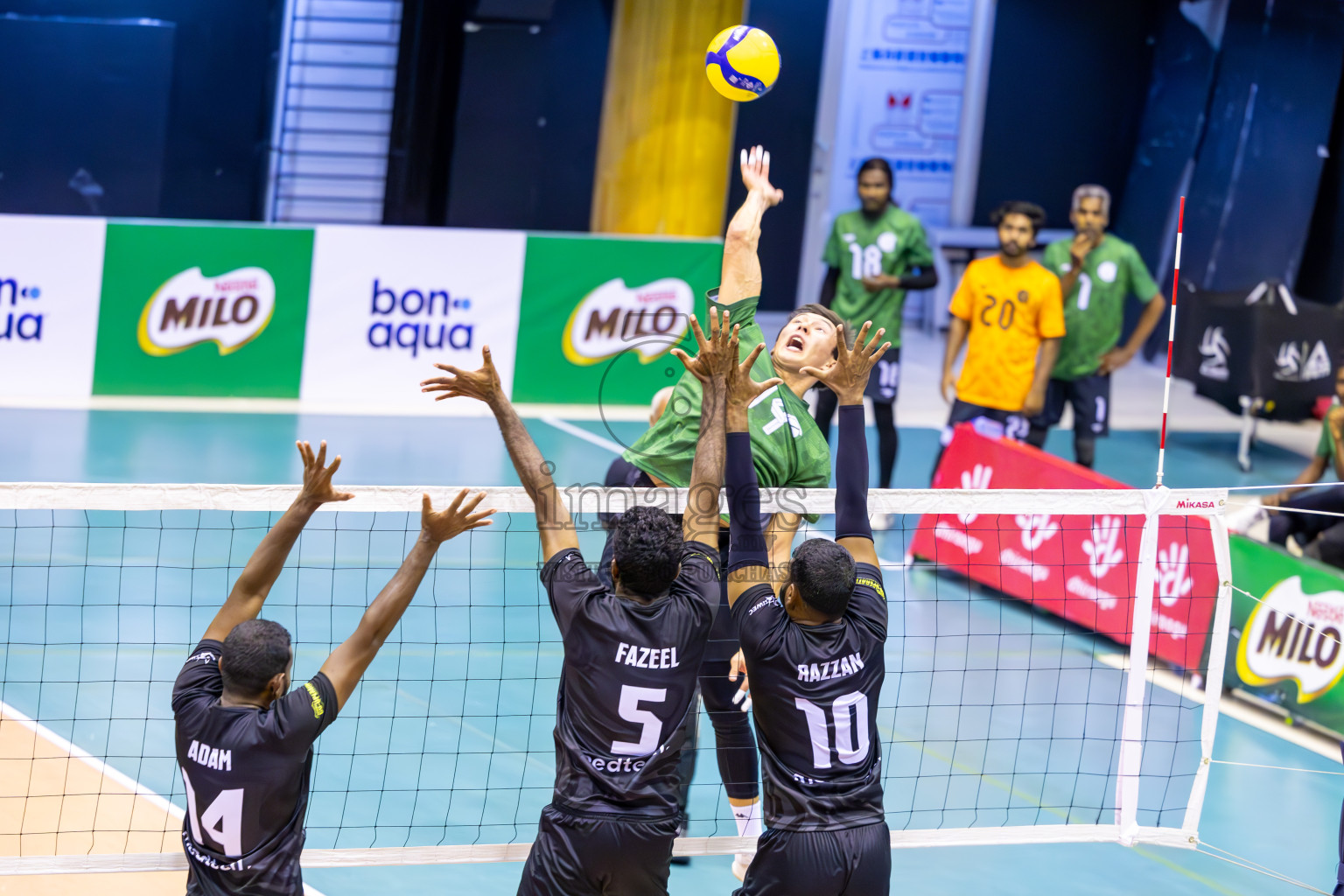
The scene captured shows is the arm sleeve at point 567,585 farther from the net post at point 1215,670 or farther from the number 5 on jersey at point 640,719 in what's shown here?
the net post at point 1215,670

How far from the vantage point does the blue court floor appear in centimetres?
657

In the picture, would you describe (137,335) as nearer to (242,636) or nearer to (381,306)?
(381,306)

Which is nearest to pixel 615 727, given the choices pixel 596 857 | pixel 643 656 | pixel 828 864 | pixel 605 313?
pixel 643 656

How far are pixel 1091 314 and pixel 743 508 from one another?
23.1 feet

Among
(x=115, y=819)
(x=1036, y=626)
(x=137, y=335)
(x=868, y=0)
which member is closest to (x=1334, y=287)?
(x=868, y=0)

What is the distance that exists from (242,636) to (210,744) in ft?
0.97

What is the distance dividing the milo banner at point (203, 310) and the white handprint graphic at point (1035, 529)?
21.3 ft

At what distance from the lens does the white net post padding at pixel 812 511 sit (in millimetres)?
5184

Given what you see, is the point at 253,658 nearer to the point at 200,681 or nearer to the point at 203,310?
the point at 200,681

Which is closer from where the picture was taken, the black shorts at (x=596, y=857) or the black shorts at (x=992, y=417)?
the black shorts at (x=596, y=857)

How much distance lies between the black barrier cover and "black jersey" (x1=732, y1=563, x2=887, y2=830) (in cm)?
1012

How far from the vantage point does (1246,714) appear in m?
8.34

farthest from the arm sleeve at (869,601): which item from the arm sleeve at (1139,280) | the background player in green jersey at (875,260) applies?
the arm sleeve at (1139,280)

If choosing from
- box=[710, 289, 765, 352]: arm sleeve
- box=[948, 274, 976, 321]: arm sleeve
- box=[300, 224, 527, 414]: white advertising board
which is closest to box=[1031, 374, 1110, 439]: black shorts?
box=[948, 274, 976, 321]: arm sleeve
